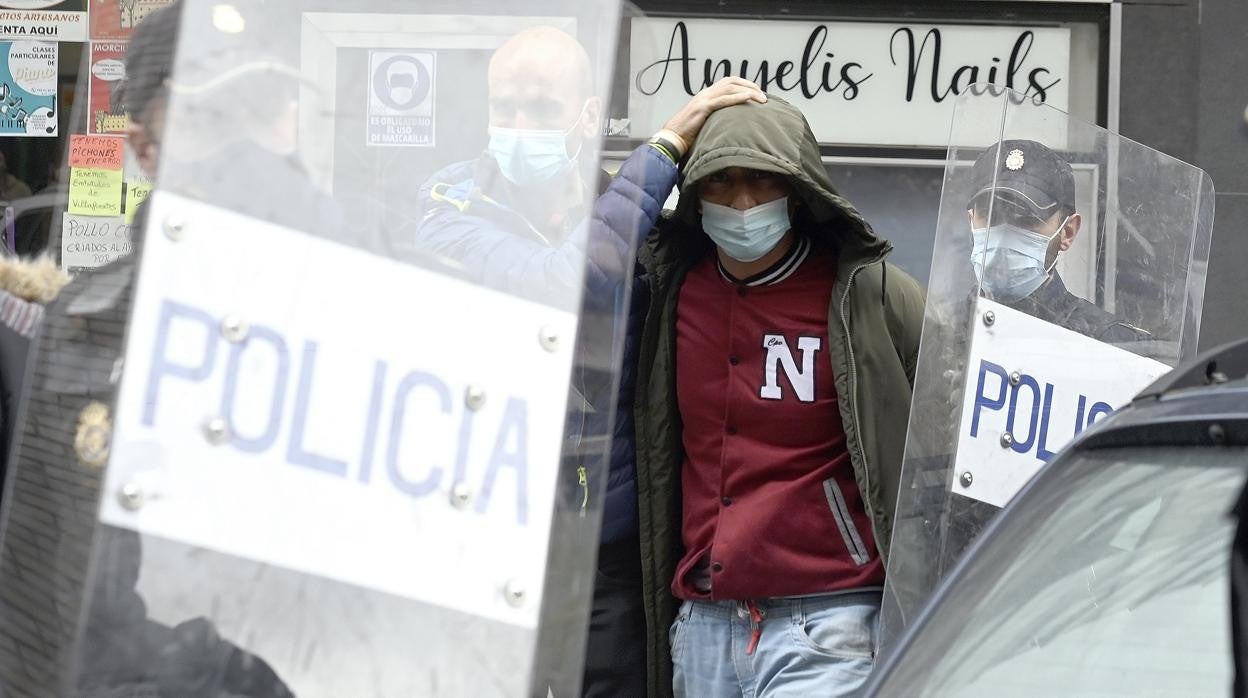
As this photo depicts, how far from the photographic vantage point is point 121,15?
2.14m

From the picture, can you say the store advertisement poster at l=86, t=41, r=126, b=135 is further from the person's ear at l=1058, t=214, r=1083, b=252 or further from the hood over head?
the person's ear at l=1058, t=214, r=1083, b=252

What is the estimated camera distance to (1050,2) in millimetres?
6672

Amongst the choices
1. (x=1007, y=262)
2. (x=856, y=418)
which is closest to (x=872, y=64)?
(x=1007, y=262)

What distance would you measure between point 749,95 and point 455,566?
190cm

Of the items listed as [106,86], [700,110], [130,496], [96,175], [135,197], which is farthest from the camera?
[700,110]

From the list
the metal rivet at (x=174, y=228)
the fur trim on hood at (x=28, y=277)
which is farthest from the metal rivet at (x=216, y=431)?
the fur trim on hood at (x=28, y=277)

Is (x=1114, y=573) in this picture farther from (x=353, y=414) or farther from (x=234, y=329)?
(x=234, y=329)

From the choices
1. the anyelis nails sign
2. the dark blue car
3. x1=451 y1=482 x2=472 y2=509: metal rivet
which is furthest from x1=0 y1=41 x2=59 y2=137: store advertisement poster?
the dark blue car

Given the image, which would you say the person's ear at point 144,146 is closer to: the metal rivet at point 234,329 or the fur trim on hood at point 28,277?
the metal rivet at point 234,329

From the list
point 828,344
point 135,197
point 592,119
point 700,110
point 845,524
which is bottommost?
point 845,524

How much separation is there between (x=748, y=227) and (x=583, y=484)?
151 cm

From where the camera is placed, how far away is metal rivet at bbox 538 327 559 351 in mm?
1826

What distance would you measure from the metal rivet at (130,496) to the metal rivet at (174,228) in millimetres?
282

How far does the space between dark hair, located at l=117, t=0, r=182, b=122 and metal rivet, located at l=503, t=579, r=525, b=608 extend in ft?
2.33
